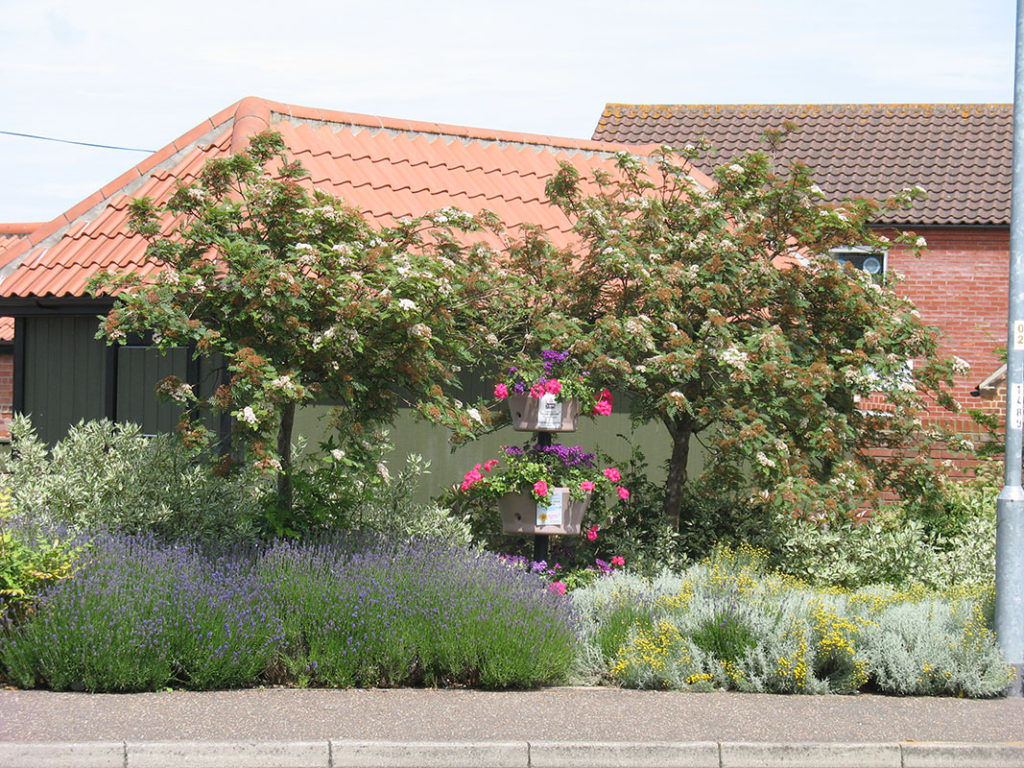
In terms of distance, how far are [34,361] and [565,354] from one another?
18.5ft

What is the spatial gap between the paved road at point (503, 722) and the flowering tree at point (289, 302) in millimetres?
1649

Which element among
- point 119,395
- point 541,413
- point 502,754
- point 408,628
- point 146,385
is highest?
point 146,385

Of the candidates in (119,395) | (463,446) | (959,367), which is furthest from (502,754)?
(119,395)

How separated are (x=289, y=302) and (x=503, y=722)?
2967 millimetres

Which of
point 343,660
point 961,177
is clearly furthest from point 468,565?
point 961,177

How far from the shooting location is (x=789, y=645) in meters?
7.47

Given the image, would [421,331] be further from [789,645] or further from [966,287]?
[966,287]

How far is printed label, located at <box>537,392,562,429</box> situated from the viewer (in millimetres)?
9227

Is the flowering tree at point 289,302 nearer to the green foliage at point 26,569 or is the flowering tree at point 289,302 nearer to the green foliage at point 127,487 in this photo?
the green foliage at point 127,487

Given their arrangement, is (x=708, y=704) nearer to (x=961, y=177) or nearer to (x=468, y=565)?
(x=468, y=565)

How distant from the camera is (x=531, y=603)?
25.2 feet

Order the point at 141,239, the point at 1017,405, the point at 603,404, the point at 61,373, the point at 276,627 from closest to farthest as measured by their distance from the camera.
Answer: the point at 276,627
the point at 1017,405
the point at 603,404
the point at 141,239
the point at 61,373

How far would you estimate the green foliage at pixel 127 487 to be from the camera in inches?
339

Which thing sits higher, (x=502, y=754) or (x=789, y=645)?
(x=789, y=645)
